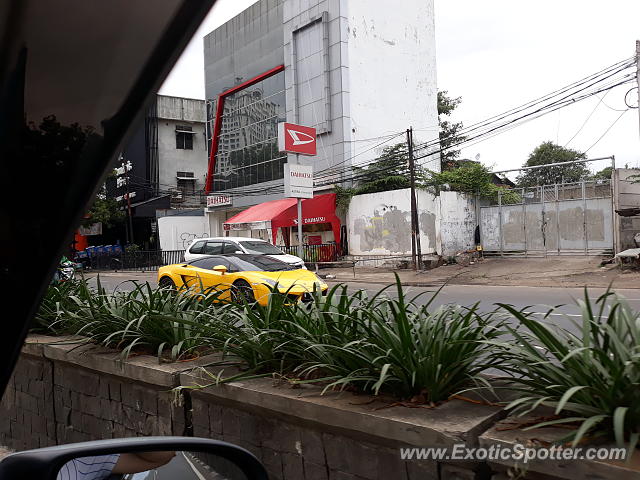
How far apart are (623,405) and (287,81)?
29.7 meters

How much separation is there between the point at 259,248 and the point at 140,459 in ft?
46.3

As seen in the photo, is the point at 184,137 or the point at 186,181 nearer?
the point at 186,181

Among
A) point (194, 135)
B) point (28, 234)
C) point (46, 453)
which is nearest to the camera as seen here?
point (28, 234)

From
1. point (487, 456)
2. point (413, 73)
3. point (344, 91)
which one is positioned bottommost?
point (487, 456)

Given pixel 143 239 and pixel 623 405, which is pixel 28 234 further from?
pixel 143 239

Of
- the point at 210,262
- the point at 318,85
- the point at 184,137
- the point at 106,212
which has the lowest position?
the point at 210,262

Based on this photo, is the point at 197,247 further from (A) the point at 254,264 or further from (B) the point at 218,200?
(B) the point at 218,200

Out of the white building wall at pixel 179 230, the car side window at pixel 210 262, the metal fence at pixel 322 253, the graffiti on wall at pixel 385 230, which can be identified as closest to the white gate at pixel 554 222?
the graffiti on wall at pixel 385 230

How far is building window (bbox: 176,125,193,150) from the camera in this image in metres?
46.4

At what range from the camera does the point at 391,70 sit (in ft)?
96.5

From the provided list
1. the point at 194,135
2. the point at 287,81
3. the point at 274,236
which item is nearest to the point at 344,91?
the point at 287,81

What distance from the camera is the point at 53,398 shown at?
14.5ft

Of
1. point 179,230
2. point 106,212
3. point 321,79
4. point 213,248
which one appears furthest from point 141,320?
point 106,212

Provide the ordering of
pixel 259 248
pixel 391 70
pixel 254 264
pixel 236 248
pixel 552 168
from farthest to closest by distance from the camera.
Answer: pixel 552 168
pixel 391 70
pixel 259 248
pixel 236 248
pixel 254 264
